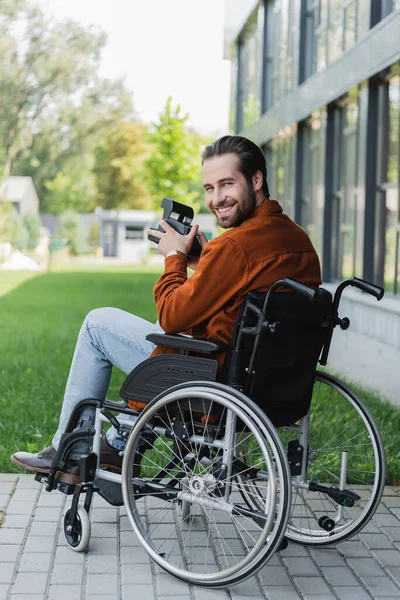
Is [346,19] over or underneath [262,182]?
over

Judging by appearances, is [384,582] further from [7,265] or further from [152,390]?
[7,265]

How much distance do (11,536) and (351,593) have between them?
4.38 feet

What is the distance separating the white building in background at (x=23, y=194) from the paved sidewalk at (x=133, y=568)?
5355 centimetres

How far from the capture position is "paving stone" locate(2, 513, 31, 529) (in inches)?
155

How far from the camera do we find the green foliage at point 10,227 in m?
42.6

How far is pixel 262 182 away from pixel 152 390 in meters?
0.85

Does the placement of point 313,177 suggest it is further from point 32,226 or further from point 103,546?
point 32,226

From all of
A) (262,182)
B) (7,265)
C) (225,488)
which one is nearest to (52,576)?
(225,488)

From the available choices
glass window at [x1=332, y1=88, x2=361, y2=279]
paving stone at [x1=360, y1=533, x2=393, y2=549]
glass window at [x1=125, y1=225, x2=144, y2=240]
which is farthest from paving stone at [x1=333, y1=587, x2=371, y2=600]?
glass window at [x1=125, y1=225, x2=144, y2=240]

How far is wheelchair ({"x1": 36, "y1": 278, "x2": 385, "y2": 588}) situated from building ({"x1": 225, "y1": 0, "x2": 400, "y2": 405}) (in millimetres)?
3685

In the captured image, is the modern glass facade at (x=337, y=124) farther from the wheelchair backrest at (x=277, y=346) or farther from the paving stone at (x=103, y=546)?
the paving stone at (x=103, y=546)

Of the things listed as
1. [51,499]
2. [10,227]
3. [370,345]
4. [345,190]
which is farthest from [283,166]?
[10,227]

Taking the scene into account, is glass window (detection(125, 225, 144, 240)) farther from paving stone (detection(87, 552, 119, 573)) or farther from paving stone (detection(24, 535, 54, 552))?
paving stone (detection(87, 552, 119, 573))

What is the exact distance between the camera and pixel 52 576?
339 cm
